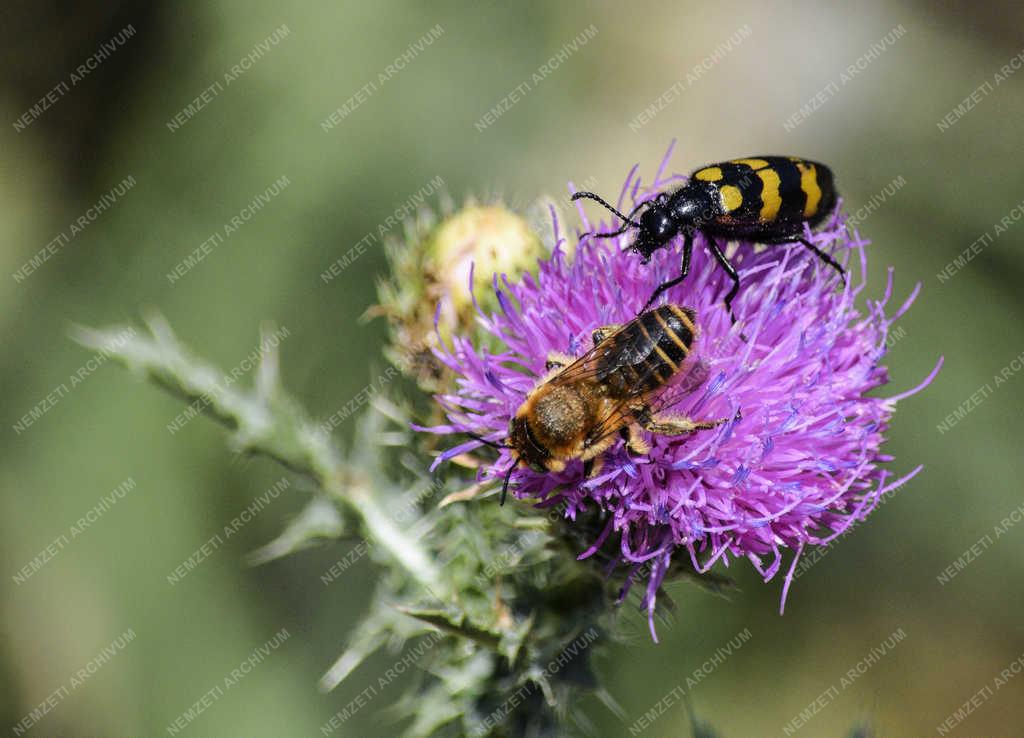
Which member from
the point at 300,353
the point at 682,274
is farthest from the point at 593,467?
the point at 300,353

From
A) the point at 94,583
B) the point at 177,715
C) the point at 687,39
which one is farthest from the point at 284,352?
the point at 687,39

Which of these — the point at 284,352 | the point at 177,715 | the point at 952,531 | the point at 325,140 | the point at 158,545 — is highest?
the point at 325,140

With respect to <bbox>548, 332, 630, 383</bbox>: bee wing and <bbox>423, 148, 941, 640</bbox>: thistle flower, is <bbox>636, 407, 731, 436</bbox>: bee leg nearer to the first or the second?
<bbox>423, 148, 941, 640</bbox>: thistle flower

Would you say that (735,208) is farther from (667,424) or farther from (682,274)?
(667,424)

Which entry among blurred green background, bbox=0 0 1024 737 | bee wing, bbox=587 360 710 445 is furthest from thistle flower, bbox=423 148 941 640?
blurred green background, bbox=0 0 1024 737

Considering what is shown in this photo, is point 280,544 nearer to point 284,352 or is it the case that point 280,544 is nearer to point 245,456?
point 245,456

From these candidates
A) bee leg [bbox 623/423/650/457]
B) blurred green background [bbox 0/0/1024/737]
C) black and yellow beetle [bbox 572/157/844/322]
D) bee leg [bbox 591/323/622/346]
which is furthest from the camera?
blurred green background [bbox 0/0/1024/737]

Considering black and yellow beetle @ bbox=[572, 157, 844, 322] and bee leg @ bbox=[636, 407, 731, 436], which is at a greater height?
black and yellow beetle @ bbox=[572, 157, 844, 322]

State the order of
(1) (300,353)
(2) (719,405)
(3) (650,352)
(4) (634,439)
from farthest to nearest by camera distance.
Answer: (1) (300,353), (2) (719,405), (4) (634,439), (3) (650,352)
